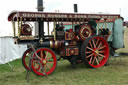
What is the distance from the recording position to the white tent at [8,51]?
904 centimetres

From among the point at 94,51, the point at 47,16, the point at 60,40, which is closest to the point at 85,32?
the point at 94,51

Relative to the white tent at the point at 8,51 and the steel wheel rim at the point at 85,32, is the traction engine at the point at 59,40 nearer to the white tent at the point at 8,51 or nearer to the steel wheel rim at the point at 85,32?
the steel wheel rim at the point at 85,32

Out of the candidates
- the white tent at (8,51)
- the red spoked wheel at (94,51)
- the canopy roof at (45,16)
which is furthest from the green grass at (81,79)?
the white tent at (8,51)

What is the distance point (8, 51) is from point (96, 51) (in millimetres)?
4940

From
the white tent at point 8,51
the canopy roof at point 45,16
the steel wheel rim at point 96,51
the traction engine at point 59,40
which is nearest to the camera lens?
the canopy roof at point 45,16

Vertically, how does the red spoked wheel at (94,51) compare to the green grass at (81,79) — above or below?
above

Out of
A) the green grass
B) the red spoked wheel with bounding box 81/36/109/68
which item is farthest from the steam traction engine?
the green grass

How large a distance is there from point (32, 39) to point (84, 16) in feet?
6.56

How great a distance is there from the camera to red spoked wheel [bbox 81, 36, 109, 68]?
645 cm

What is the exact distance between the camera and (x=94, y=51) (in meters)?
6.77

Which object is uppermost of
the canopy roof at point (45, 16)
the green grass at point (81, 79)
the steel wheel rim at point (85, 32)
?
the canopy roof at point (45, 16)

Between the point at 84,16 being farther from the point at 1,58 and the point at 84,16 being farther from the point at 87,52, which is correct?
the point at 1,58

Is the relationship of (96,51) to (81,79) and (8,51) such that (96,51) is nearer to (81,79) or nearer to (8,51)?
(81,79)

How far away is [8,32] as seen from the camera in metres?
10.8
